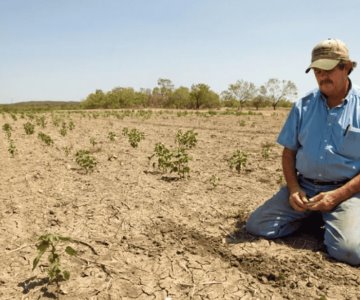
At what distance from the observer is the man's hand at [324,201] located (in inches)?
124

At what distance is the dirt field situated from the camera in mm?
2717

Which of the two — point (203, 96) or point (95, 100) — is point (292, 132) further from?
point (95, 100)

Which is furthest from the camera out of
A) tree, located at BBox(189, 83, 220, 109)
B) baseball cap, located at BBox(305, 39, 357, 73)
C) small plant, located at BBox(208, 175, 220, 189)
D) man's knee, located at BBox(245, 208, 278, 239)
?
tree, located at BBox(189, 83, 220, 109)

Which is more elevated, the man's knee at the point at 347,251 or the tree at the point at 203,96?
the tree at the point at 203,96

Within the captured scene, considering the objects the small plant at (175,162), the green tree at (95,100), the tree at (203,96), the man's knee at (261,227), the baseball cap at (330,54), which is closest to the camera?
the baseball cap at (330,54)

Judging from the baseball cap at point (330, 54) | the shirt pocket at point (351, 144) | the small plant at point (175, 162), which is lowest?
the small plant at point (175, 162)

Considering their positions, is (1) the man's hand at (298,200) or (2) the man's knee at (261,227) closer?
(1) the man's hand at (298,200)

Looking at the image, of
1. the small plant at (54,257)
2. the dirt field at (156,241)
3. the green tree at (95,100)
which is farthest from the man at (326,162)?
the green tree at (95,100)

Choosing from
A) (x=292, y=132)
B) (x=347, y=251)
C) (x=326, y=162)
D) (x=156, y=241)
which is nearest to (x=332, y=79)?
(x=292, y=132)

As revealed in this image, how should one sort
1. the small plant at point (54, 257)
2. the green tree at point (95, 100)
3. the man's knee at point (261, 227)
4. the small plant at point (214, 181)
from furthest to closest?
1. the green tree at point (95, 100)
2. the small plant at point (214, 181)
3. the man's knee at point (261, 227)
4. the small plant at point (54, 257)

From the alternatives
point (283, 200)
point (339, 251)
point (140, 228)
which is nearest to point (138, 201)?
point (140, 228)

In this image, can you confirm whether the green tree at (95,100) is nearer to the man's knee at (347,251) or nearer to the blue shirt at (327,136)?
the blue shirt at (327,136)

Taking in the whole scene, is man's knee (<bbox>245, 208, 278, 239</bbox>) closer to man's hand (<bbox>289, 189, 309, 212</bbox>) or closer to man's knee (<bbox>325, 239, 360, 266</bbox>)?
man's hand (<bbox>289, 189, 309, 212</bbox>)

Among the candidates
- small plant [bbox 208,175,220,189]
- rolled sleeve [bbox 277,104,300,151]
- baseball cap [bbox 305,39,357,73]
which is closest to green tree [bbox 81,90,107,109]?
small plant [bbox 208,175,220,189]
